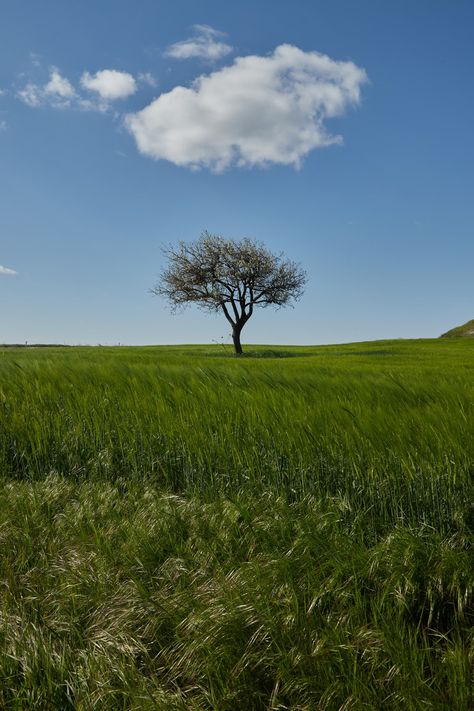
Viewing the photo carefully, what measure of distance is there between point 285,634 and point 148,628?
797mm

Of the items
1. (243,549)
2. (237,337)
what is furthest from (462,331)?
(243,549)

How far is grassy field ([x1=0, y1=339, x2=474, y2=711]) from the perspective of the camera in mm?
2496

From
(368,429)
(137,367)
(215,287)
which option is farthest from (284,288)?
(368,429)

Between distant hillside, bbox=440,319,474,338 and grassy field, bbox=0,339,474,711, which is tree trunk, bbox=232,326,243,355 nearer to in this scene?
grassy field, bbox=0,339,474,711

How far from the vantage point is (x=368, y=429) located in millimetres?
4406

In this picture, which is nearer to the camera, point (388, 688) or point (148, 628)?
point (388, 688)

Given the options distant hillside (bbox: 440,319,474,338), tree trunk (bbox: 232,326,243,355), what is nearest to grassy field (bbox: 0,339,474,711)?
tree trunk (bbox: 232,326,243,355)

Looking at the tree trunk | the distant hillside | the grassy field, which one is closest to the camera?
the grassy field

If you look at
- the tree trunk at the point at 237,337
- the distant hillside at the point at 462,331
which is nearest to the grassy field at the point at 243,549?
the tree trunk at the point at 237,337

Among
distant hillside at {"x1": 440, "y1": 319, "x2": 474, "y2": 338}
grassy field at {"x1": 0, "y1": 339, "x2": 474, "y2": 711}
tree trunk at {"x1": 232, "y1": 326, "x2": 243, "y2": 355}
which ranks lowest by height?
grassy field at {"x1": 0, "y1": 339, "x2": 474, "y2": 711}

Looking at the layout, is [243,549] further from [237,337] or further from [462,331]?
[462,331]

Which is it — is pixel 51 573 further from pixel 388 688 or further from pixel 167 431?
pixel 388 688

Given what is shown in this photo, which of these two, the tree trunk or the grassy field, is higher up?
the tree trunk

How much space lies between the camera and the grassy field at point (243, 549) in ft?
8.19
